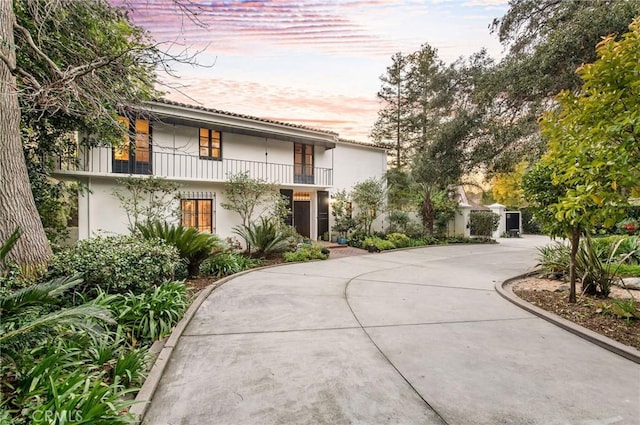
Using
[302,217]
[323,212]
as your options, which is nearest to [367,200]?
[323,212]

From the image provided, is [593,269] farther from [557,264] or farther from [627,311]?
[557,264]

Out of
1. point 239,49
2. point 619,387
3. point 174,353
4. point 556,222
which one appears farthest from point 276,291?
point 239,49

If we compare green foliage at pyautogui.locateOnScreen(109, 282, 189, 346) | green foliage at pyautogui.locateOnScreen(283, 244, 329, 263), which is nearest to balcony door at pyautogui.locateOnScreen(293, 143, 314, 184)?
green foliage at pyautogui.locateOnScreen(283, 244, 329, 263)

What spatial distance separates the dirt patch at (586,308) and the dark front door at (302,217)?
921cm

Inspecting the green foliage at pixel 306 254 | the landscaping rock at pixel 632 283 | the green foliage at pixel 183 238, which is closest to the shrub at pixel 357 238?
the green foliage at pixel 306 254

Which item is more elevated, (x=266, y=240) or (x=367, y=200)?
(x=367, y=200)

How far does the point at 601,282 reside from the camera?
5555mm

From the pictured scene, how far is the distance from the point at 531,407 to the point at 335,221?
12.6m

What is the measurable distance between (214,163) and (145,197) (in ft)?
9.30

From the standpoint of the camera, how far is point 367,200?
14281 millimetres

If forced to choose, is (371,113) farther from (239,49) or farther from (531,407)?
(531,407)

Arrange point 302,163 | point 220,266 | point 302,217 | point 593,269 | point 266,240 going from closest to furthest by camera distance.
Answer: point 593,269
point 220,266
point 266,240
point 302,163
point 302,217

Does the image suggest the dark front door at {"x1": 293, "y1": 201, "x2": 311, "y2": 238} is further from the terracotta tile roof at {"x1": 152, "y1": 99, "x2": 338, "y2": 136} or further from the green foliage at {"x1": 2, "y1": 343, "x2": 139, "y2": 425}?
the green foliage at {"x1": 2, "y1": 343, "x2": 139, "y2": 425}

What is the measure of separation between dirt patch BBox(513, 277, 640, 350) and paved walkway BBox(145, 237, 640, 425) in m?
0.53
